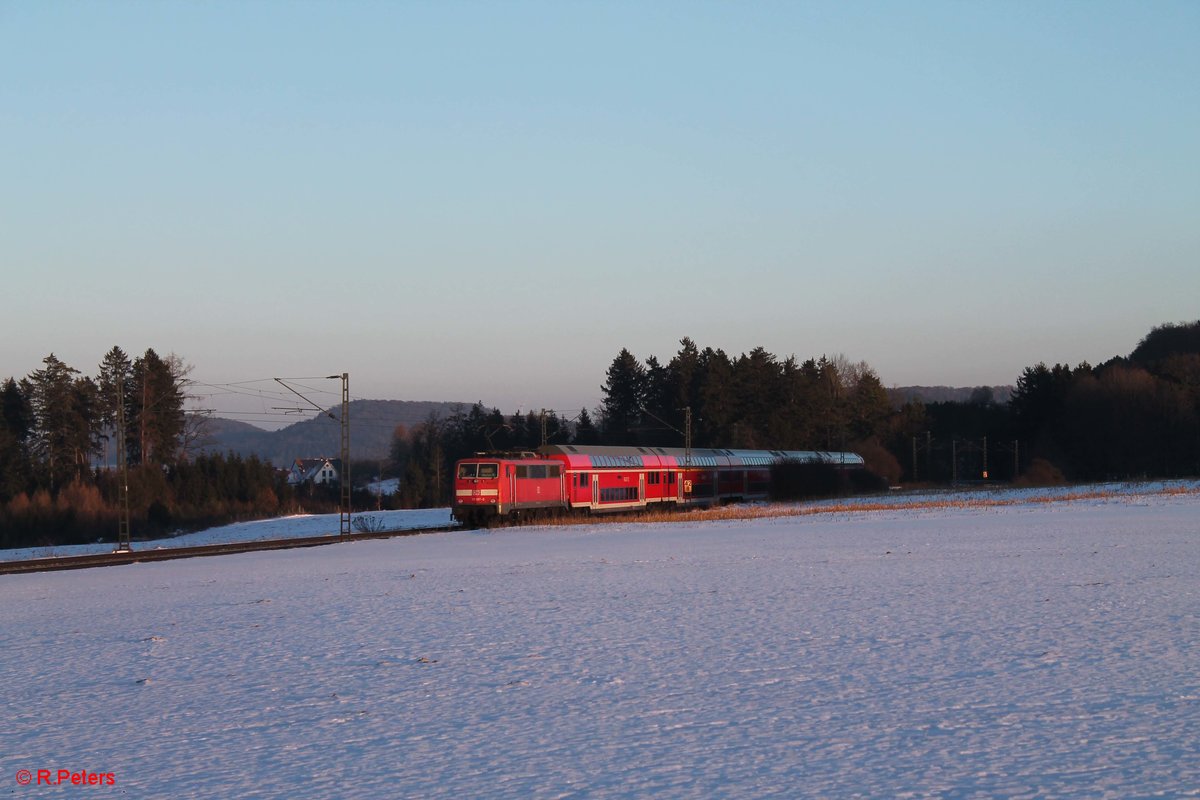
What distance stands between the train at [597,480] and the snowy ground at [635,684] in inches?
957

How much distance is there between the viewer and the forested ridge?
78875 mm

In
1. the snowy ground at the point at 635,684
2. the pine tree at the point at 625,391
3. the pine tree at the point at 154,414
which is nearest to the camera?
the snowy ground at the point at 635,684

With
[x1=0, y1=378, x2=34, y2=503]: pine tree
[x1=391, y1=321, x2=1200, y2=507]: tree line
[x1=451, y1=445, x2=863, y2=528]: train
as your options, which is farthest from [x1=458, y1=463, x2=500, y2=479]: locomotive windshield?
[x1=0, y1=378, x2=34, y2=503]: pine tree

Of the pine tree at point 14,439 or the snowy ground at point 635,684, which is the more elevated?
the pine tree at point 14,439

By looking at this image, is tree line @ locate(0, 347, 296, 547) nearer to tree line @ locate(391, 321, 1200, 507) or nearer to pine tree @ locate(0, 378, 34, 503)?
pine tree @ locate(0, 378, 34, 503)

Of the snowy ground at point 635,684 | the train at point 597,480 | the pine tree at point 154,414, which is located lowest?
the snowy ground at point 635,684

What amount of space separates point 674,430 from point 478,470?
40.9 meters

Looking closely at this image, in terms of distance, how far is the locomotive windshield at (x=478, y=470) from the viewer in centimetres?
4700

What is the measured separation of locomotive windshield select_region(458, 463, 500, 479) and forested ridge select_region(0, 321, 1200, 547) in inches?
943

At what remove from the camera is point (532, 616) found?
1628 cm

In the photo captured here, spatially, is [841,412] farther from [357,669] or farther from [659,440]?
[357,669]

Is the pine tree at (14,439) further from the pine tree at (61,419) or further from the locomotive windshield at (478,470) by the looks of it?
the locomotive windshield at (478,470)

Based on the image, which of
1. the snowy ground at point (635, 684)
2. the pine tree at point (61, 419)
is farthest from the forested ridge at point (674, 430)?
the snowy ground at point (635, 684)

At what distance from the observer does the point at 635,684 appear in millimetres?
11125
